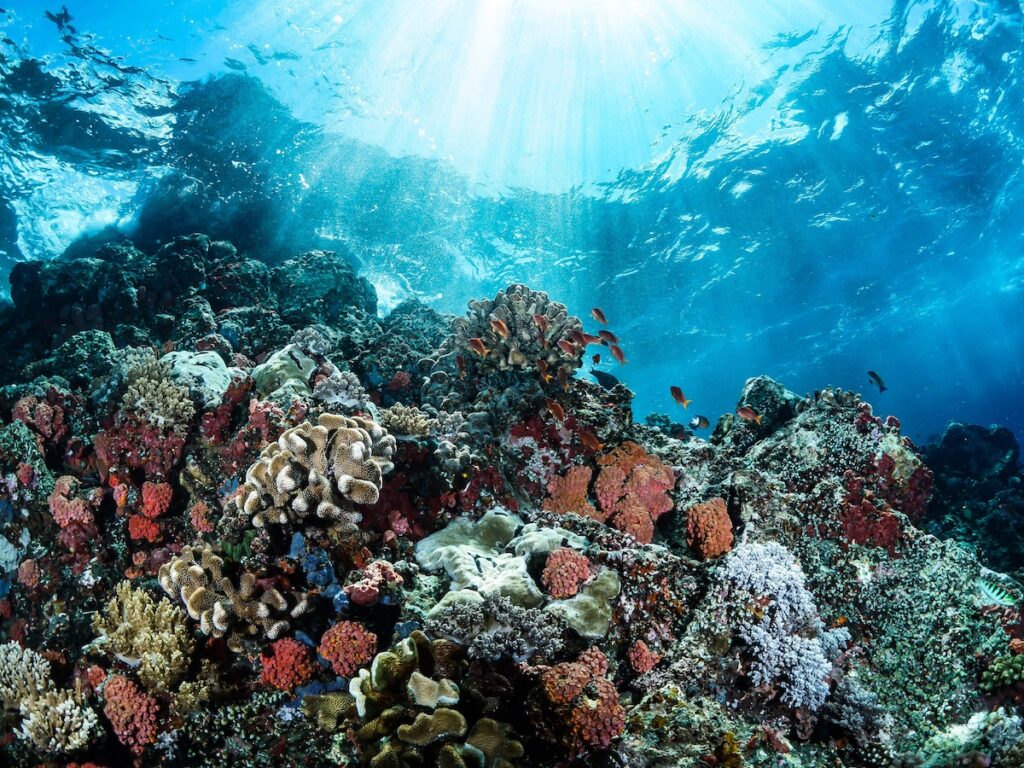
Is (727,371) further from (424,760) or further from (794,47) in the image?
(424,760)

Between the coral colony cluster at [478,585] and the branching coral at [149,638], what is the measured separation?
25mm

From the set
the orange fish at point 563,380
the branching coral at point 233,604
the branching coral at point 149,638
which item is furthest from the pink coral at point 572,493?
the branching coral at point 149,638

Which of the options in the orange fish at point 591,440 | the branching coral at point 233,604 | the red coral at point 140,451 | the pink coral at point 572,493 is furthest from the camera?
the pink coral at point 572,493

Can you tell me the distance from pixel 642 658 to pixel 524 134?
21840 millimetres

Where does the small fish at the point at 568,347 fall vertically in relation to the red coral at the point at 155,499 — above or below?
above

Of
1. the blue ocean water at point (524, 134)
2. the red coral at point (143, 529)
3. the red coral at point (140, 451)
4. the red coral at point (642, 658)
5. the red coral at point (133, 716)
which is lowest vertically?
the red coral at point (133, 716)

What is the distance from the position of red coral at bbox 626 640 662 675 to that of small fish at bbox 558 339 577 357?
13.4 ft

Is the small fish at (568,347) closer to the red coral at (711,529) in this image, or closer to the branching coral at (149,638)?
the red coral at (711,529)

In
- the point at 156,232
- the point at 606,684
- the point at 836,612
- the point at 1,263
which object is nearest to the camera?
the point at 606,684

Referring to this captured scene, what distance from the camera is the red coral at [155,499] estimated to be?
5895mm

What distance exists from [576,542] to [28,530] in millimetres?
6585

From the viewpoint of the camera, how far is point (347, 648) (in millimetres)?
3750

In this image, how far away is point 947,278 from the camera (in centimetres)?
3522

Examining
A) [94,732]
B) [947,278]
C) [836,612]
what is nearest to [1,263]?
[94,732]
